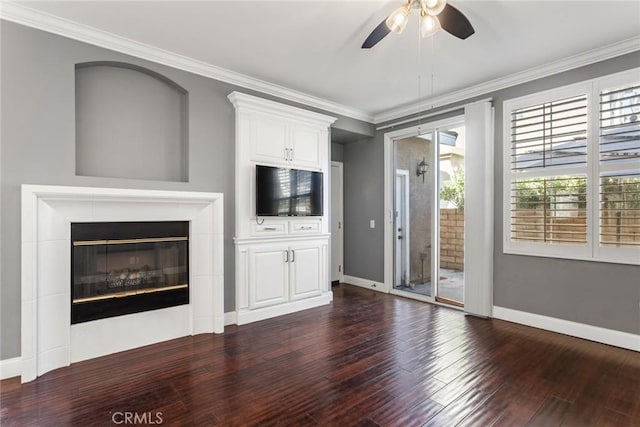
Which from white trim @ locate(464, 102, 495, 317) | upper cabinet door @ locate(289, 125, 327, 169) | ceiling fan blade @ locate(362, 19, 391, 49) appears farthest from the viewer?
upper cabinet door @ locate(289, 125, 327, 169)

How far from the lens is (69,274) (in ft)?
8.66

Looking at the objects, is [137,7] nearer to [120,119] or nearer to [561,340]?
[120,119]

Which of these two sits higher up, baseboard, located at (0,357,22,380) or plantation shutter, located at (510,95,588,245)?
plantation shutter, located at (510,95,588,245)

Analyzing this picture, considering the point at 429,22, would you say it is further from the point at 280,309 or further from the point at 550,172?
the point at 280,309

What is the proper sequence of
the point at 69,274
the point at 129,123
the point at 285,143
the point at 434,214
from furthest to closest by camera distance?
1. the point at 434,214
2. the point at 285,143
3. the point at 129,123
4. the point at 69,274

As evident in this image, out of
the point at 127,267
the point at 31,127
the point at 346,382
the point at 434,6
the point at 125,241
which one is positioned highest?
the point at 434,6

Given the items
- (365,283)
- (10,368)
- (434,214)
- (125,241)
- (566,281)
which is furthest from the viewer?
(365,283)

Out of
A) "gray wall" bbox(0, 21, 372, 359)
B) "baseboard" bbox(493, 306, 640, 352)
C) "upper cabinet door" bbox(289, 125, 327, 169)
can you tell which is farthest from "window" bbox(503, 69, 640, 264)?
"gray wall" bbox(0, 21, 372, 359)

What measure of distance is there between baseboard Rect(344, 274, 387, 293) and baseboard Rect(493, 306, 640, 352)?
174cm

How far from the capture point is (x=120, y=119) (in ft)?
10.2

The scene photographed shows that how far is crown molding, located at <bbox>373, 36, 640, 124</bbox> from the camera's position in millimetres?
2963

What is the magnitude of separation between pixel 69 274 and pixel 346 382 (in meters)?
2.44

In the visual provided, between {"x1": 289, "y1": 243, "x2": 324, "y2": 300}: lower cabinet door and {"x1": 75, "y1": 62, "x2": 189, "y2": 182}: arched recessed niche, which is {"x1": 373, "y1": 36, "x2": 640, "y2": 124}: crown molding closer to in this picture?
{"x1": 289, "y1": 243, "x2": 324, "y2": 300}: lower cabinet door

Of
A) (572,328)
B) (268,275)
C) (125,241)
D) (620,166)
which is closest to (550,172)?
(620,166)
